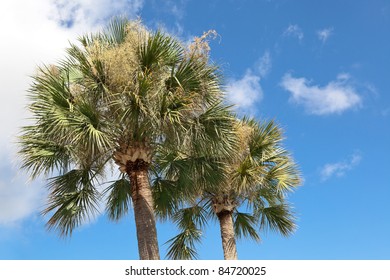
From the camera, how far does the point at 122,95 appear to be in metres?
9.48

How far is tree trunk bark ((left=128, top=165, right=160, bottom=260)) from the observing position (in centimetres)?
927

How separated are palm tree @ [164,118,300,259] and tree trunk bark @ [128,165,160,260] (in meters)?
2.84

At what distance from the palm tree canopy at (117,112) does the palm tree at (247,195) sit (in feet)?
8.02

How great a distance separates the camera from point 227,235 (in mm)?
13047

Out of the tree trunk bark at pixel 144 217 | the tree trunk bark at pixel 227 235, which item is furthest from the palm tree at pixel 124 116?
the tree trunk bark at pixel 227 235

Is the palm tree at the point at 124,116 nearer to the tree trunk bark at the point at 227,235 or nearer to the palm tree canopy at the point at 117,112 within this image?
the palm tree canopy at the point at 117,112

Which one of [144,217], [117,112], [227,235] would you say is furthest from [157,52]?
[227,235]

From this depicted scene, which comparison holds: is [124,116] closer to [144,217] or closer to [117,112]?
[117,112]

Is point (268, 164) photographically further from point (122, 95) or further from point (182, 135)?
point (122, 95)

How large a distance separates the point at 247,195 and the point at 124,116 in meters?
5.16

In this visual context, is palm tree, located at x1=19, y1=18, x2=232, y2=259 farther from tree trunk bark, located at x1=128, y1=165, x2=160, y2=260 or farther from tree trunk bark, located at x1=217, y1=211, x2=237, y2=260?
tree trunk bark, located at x1=217, y1=211, x2=237, y2=260

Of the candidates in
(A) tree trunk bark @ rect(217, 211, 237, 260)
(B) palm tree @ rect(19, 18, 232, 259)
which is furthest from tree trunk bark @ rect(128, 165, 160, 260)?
(A) tree trunk bark @ rect(217, 211, 237, 260)
